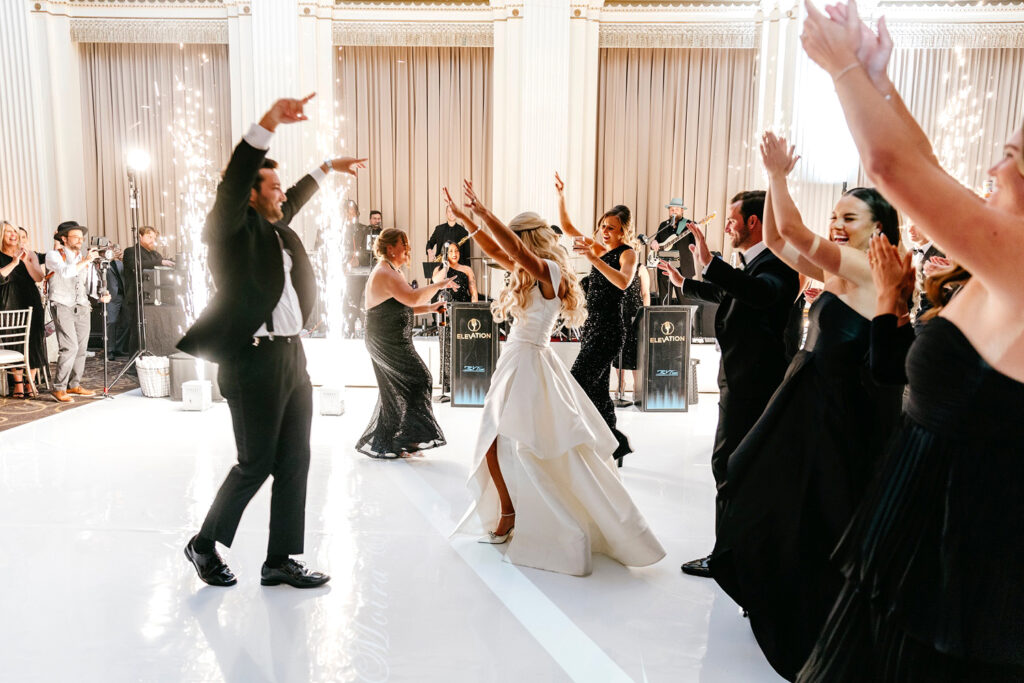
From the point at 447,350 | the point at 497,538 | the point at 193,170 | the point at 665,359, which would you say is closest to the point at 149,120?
the point at 193,170

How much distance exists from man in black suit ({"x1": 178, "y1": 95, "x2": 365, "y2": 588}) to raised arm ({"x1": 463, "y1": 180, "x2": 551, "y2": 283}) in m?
0.56

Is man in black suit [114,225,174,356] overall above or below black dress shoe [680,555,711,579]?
above

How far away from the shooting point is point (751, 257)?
9.16ft

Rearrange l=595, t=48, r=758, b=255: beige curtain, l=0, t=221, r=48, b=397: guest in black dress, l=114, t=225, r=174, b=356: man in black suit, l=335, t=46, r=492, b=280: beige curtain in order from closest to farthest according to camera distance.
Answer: l=0, t=221, r=48, b=397: guest in black dress < l=114, t=225, r=174, b=356: man in black suit < l=595, t=48, r=758, b=255: beige curtain < l=335, t=46, r=492, b=280: beige curtain

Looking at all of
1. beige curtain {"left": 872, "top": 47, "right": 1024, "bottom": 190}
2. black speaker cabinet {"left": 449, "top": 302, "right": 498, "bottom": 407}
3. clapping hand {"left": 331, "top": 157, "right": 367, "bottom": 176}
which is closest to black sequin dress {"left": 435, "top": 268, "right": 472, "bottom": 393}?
black speaker cabinet {"left": 449, "top": 302, "right": 498, "bottom": 407}

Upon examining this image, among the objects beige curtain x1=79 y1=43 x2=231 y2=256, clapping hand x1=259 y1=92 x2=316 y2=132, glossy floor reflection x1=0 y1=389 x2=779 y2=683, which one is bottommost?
glossy floor reflection x1=0 y1=389 x2=779 y2=683

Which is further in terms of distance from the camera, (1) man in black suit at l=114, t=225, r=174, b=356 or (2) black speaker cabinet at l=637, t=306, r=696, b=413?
(1) man in black suit at l=114, t=225, r=174, b=356

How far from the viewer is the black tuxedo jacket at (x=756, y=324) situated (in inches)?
101

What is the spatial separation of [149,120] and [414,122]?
395cm

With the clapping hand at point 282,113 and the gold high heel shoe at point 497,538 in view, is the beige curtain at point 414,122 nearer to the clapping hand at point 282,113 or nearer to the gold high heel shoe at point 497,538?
the gold high heel shoe at point 497,538

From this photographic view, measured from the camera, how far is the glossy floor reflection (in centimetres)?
230

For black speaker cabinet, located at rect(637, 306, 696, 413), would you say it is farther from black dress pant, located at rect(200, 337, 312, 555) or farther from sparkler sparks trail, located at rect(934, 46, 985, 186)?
sparkler sparks trail, located at rect(934, 46, 985, 186)

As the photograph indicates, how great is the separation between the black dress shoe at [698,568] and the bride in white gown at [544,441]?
0.51 ft

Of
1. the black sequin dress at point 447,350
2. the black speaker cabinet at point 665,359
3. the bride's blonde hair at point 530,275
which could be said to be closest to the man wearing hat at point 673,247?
the black speaker cabinet at point 665,359
